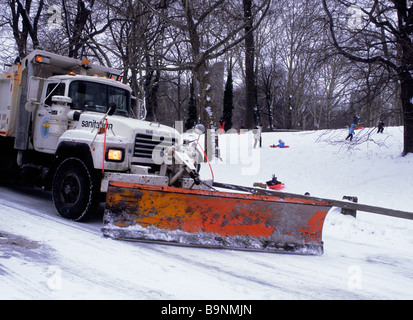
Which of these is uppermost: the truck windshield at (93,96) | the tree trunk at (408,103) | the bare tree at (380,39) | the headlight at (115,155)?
the bare tree at (380,39)

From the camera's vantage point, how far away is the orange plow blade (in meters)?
5.20

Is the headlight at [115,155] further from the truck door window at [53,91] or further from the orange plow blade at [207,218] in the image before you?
the truck door window at [53,91]

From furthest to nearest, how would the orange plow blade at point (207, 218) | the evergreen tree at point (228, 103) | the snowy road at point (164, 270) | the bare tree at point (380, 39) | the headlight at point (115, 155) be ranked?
the evergreen tree at point (228, 103), the bare tree at point (380, 39), the headlight at point (115, 155), the orange plow blade at point (207, 218), the snowy road at point (164, 270)

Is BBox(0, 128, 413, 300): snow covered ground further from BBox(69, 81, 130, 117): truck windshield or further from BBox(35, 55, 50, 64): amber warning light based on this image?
BBox(35, 55, 50, 64): amber warning light

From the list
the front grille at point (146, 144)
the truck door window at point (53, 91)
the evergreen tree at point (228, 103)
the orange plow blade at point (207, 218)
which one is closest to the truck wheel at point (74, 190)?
the front grille at point (146, 144)

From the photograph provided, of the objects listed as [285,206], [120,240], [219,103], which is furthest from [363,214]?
[219,103]

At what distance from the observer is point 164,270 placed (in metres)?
4.16

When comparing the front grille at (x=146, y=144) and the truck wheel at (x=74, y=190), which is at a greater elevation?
the front grille at (x=146, y=144)

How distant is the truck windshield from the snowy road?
228 centimetres

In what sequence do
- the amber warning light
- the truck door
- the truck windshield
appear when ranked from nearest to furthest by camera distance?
the truck windshield < the truck door < the amber warning light

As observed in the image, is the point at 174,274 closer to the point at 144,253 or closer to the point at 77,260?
the point at 144,253

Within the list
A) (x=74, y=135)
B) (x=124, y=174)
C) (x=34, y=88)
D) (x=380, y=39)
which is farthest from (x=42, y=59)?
(x=380, y=39)

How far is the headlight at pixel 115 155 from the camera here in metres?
5.88

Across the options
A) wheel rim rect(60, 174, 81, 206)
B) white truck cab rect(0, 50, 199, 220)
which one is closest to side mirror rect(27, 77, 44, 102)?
white truck cab rect(0, 50, 199, 220)
